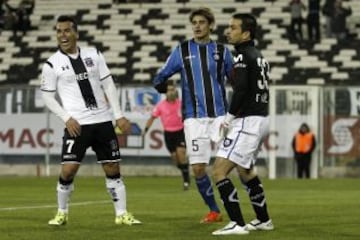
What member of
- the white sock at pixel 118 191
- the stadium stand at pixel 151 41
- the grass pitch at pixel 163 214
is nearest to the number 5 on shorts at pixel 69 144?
the white sock at pixel 118 191

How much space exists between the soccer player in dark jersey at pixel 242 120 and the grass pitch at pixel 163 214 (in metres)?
0.48

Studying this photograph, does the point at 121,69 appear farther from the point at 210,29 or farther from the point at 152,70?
the point at 210,29

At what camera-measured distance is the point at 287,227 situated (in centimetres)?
1348

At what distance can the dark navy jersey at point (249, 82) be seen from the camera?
12.3 meters

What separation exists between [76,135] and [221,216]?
2.52 metres

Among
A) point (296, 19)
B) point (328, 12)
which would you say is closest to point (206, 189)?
point (296, 19)

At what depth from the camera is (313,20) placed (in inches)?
1507

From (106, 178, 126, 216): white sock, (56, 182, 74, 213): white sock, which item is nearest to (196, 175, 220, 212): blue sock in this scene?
(106, 178, 126, 216): white sock

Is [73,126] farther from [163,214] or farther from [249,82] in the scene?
[163,214]

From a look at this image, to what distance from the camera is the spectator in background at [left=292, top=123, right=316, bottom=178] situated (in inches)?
1296

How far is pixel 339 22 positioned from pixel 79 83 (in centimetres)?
2582

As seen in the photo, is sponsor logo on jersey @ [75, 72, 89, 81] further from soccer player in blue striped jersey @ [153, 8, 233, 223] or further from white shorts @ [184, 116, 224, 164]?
white shorts @ [184, 116, 224, 164]

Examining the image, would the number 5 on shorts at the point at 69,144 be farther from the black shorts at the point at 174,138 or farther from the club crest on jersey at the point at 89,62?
the black shorts at the point at 174,138

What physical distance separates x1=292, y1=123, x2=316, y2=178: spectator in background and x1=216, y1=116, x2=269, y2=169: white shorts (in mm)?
20477
